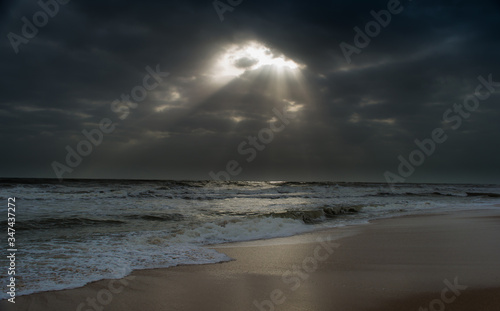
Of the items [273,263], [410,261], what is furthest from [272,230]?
[410,261]

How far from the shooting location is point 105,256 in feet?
17.8

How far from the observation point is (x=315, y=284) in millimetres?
3838

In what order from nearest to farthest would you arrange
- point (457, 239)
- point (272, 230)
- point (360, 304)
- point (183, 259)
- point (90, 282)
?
point (360, 304) → point (90, 282) → point (183, 259) → point (457, 239) → point (272, 230)

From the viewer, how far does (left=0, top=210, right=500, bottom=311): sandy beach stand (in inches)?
127

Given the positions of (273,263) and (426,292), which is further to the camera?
(273,263)

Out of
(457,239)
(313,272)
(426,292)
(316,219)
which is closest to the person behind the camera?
(426,292)

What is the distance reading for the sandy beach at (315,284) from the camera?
3.22m

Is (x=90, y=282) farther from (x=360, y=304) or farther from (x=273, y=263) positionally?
(x=360, y=304)

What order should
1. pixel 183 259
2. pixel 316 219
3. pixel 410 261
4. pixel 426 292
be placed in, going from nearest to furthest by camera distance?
pixel 426 292, pixel 410 261, pixel 183 259, pixel 316 219

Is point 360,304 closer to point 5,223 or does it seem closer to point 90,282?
point 90,282

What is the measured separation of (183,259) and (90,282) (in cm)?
164

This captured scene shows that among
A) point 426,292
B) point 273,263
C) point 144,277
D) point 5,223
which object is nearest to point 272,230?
point 273,263

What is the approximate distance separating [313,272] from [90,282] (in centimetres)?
299

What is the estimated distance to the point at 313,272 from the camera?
4398 mm
